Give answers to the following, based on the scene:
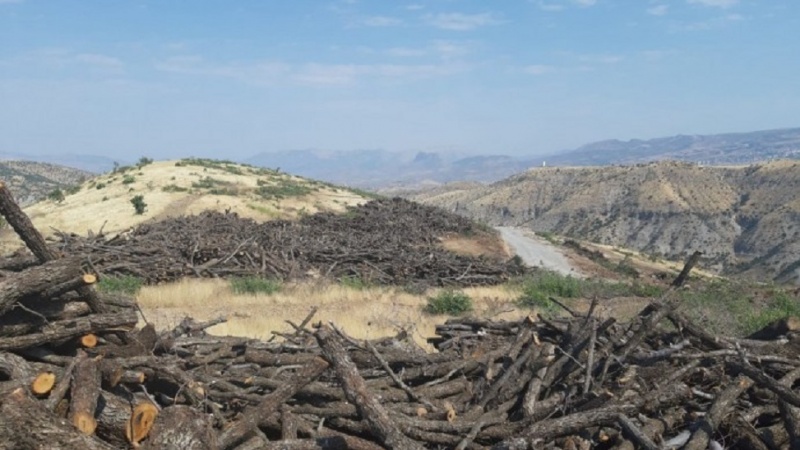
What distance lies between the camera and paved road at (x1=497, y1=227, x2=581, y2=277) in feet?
109

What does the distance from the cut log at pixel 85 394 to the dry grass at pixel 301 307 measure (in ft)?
20.1

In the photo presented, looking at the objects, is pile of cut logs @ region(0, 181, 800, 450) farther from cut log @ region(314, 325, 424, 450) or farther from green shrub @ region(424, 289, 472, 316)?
green shrub @ region(424, 289, 472, 316)

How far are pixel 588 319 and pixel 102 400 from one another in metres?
5.55

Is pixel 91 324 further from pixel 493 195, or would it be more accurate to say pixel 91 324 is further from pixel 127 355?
pixel 493 195

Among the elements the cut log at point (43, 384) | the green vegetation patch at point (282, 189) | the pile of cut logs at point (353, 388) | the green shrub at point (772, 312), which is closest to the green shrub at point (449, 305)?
the green shrub at point (772, 312)

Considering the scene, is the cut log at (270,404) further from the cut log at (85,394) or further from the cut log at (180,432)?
the cut log at (85,394)

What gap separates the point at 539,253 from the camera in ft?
130

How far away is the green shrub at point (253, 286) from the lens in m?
17.0

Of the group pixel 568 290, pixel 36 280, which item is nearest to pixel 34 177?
pixel 568 290

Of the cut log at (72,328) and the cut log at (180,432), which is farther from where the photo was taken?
the cut log at (72,328)

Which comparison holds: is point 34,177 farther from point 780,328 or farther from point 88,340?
point 780,328

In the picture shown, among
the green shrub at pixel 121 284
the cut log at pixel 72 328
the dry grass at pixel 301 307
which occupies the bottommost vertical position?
the dry grass at pixel 301 307

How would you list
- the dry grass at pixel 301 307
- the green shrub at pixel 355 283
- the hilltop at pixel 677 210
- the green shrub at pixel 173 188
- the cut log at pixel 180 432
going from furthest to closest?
the hilltop at pixel 677 210, the green shrub at pixel 173 188, the green shrub at pixel 355 283, the dry grass at pixel 301 307, the cut log at pixel 180 432

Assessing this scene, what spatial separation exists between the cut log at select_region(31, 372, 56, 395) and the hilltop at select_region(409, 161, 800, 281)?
68.1 m
